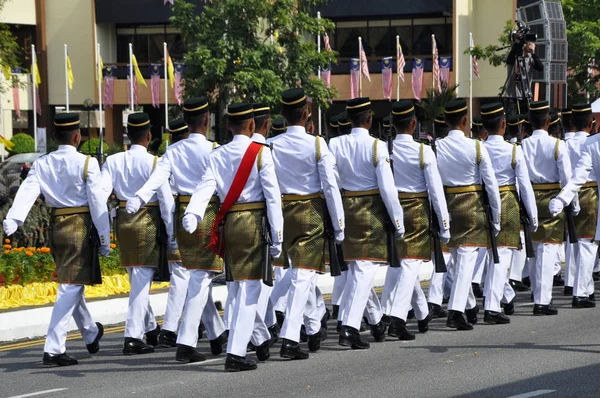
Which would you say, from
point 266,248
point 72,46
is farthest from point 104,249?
point 72,46

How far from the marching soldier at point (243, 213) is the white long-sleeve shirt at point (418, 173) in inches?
87.3

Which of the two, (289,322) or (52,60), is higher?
(52,60)

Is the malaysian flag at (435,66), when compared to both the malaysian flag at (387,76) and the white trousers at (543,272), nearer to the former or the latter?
the malaysian flag at (387,76)

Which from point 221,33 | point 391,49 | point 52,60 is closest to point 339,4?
point 391,49

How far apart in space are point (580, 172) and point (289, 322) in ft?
12.4

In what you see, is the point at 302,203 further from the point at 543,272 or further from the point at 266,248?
the point at 543,272

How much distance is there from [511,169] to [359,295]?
281 cm

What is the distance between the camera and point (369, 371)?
32.8 feet

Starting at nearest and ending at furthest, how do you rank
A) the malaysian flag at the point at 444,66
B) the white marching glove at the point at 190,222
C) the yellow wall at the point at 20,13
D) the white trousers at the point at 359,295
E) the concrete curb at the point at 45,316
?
the white marching glove at the point at 190,222
the white trousers at the point at 359,295
the concrete curb at the point at 45,316
the malaysian flag at the point at 444,66
the yellow wall at the point at 20,13

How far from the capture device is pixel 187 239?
10.9 m

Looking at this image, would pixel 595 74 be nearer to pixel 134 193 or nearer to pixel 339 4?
pixel 339 4

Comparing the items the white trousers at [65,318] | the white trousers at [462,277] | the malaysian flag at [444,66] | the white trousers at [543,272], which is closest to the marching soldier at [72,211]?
the white trousers at [65,318]

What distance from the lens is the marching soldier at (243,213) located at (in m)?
9.91

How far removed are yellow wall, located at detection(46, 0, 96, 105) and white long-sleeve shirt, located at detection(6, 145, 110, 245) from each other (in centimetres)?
5254
